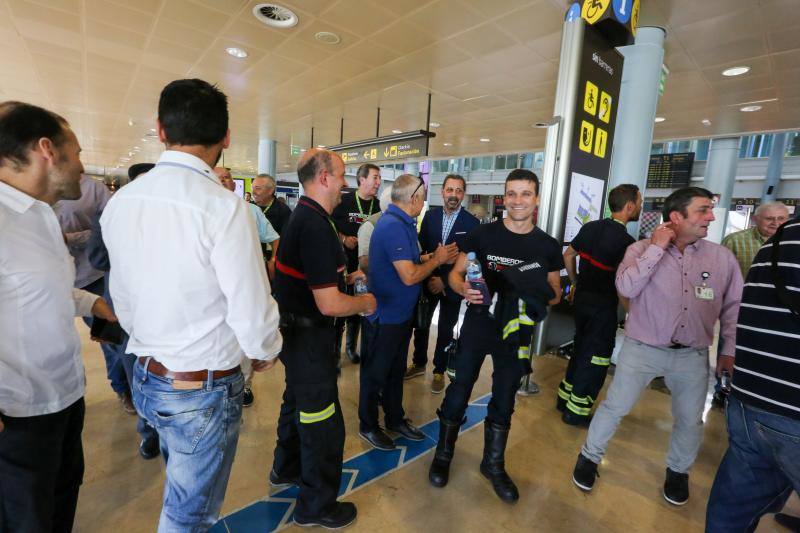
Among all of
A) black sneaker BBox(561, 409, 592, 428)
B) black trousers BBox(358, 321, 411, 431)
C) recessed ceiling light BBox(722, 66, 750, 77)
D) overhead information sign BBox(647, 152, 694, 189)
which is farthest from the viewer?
overhead information sign BBox(647, 152, 694, 189)

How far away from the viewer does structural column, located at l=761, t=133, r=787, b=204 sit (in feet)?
36.9

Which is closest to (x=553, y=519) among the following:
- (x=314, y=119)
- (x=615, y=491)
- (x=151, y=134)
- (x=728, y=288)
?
(x=615, y=491)

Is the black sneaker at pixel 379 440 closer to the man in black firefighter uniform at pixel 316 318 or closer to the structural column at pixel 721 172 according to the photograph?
the man in black firefighter uniform at pixel 316 318

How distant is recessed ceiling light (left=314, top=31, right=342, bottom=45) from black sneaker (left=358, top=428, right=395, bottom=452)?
3823 mm

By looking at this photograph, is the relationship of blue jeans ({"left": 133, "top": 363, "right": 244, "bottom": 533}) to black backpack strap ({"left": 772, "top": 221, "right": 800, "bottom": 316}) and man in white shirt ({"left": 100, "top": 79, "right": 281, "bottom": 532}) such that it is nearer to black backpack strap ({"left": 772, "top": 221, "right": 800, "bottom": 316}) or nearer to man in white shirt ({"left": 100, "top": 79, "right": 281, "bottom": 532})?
man in white shirt ({"left": 100, "top": 79, "right": 281, "bottom": 532})

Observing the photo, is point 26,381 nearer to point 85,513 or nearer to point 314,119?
point 85,513

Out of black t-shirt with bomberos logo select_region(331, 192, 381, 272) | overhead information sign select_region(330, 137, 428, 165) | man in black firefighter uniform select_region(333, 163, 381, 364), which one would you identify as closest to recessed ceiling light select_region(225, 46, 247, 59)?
overhead information sign select_region(330, 137, 428, 165)

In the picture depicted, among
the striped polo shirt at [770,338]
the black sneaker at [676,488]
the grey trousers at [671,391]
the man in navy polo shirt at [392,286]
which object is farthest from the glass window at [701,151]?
the striped polo shirt at [770,338]

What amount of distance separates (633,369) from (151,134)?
12.3 m

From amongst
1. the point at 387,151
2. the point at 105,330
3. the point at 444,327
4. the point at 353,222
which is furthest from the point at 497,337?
the point at 387,151

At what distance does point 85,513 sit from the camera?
1.76m

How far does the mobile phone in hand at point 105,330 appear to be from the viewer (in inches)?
53.9

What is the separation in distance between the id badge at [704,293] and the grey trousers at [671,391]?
28 cm

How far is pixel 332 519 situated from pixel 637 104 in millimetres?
4043
